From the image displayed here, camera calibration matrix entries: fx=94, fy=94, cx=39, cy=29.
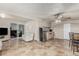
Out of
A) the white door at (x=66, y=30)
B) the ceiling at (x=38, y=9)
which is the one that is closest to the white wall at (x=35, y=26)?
the ceiling at (x=38, y=9)

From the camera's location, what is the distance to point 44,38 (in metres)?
2.56

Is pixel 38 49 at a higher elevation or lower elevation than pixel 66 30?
lower

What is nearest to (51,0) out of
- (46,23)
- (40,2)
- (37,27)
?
(40,2)

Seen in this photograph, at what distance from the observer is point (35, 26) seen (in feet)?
8.16

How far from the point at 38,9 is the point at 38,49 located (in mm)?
1003

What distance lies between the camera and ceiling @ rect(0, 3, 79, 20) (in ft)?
7.26

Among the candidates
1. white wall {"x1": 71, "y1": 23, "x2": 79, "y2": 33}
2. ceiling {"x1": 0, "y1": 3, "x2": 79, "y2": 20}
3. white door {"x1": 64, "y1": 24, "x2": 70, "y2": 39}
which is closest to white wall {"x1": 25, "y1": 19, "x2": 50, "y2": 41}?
ceiling {"x1": 0, "y1": 3, "x2": 79, "y2": 20}

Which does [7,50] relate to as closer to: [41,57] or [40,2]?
[41,57]

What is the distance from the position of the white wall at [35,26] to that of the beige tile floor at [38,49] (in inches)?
9.4

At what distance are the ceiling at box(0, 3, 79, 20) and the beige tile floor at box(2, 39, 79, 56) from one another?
0.71m

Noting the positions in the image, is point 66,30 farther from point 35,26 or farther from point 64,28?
point 35,26

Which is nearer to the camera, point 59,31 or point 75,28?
point 75,28

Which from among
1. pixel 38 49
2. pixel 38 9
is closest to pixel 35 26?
pixel 38 9

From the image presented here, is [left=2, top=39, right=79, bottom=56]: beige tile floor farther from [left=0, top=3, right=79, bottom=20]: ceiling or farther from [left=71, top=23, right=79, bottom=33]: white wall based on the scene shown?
[left=0, top=3, right=79, bottom=20]: ceiling
